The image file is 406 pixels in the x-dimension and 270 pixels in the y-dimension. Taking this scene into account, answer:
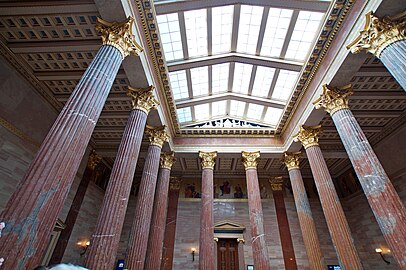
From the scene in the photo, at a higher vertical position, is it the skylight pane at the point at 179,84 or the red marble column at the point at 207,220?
the skylight pane at the point at 179,84

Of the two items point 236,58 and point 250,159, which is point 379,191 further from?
point 236,58

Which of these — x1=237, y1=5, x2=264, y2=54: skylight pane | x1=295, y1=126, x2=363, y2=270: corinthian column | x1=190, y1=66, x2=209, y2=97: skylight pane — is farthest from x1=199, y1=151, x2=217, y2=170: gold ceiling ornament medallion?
x1=237, y1=5, x2=264, y2=54: skylight pane

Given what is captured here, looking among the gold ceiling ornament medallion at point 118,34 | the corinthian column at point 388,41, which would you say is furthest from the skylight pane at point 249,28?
the gold ceiling ornament medallion at point 118,34

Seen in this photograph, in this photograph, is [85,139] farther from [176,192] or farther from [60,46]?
[176,192]

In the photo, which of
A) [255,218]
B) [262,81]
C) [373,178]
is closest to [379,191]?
[373,178]

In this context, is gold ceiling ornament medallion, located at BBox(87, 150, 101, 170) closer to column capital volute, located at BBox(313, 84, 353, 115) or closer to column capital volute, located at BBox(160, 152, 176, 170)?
column capital volute, located at BBox(160, 152, 176, 170)

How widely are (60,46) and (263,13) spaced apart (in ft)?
23.6

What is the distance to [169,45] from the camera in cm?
880

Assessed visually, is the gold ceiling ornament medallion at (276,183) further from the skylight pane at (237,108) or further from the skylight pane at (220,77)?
the skylight pane at (220,77)

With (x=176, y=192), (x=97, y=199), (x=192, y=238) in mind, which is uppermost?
(x=176, y=192)

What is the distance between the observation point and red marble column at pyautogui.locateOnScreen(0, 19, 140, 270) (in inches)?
113

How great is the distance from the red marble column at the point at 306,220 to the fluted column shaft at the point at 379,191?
3853 millimetres

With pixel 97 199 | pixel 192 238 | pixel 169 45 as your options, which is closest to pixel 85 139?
pixel 169 45

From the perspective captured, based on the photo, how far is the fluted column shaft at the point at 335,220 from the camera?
648 cm
